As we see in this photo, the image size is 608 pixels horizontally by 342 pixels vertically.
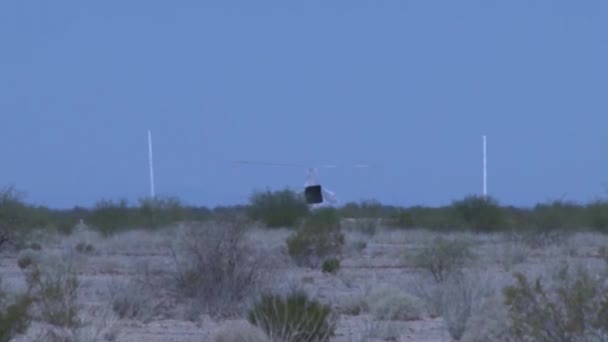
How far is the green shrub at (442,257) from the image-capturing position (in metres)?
36.3

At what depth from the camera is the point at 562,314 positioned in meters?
15.9

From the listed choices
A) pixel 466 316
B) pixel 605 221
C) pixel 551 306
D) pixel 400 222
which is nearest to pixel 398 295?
pixel 466 316

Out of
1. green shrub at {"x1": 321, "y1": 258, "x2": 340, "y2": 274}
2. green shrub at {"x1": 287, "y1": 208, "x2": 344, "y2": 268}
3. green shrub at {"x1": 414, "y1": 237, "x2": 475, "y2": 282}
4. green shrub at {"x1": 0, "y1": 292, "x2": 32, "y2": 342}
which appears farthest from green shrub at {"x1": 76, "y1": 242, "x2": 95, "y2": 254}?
green shrub at {"x1": 0, "y1": 292, "x2": 32, "y2": 342}

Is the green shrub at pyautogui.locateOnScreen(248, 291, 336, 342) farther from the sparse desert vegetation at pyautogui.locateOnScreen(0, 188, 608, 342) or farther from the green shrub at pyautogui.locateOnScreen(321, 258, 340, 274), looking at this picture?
the green shrub at pyautogui.locateOnScreen(321, 258, 340, 274)

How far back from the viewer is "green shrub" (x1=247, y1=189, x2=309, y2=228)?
256 feet

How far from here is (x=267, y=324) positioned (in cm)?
2095

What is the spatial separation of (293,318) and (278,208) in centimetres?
5828

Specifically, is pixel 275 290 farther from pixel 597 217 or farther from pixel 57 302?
pixel 597 217

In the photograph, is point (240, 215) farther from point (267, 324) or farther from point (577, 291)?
point (577, 291)

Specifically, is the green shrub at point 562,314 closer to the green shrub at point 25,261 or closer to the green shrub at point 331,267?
the green shrub at point 331,267

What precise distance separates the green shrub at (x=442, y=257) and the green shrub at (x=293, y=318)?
549 inches

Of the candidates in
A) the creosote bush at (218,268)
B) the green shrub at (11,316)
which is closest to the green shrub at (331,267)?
the creosote bush at (218,268)

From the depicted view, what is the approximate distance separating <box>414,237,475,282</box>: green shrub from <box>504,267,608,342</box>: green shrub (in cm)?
1902

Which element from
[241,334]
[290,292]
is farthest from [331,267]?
[241,334]
